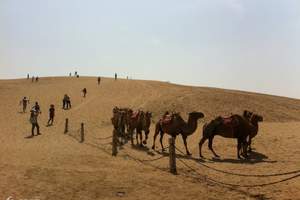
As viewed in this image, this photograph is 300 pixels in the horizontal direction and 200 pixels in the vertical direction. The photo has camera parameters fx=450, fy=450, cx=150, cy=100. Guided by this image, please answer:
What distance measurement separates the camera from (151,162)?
1748 cm

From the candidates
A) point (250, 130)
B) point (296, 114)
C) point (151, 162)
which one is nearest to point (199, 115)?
point (250, 130)

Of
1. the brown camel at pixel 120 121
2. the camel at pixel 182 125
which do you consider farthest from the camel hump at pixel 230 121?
the brown camel at pixel 120 121

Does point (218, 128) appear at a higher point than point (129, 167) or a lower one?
higher

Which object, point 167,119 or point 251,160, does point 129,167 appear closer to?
point 251,160

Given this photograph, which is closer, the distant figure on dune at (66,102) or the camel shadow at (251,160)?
the camel shadow at (251,160)

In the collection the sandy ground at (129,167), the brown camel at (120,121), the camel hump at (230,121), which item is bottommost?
the sandy ground at (129,167)

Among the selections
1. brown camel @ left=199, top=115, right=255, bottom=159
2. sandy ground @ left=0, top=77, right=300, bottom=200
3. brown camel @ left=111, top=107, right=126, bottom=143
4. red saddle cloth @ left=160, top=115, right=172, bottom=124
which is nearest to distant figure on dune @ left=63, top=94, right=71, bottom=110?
sandy ground @ left=0, top=77, right=300, bottom=200

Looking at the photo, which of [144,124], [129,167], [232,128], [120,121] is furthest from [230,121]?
[120,121]

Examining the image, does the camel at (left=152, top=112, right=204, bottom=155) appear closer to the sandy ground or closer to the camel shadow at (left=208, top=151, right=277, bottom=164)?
the sandy ground

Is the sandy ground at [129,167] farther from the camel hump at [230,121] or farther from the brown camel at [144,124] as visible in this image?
the camel hump at [230,121]

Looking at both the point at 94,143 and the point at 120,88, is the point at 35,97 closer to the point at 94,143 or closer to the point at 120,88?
the point at 120,88

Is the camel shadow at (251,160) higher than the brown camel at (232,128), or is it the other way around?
the brown camel at (232,128)

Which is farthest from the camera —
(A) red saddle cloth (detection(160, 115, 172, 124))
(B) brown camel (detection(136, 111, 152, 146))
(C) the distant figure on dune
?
(C) the distant figure on dune

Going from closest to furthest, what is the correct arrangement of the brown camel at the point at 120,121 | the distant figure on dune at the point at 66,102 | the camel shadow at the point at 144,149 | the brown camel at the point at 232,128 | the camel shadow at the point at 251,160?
the camel shadow at the point at 251,160, the brown camel at the point at 232,128, the camel shadow at the point at 144,149, the brown camel at the point at 120,121, the distant figure on dune at the point at 66,102
